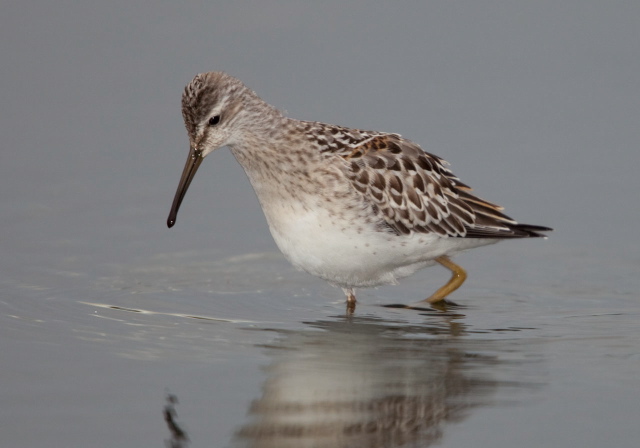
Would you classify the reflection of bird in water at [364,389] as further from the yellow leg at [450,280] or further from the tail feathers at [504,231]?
the tail feathers at [504,231]

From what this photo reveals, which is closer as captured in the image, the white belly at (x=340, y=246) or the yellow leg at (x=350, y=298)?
the white belly at (x=340, y=246)

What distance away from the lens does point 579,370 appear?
9.75 meters

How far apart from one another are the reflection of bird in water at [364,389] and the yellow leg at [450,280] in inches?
52.2

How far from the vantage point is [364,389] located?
9.20 m

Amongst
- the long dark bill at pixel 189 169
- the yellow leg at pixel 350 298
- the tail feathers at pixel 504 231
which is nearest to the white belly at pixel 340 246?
the yellow leg at pixel 350 298

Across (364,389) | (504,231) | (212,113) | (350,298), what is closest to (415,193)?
(504,231)

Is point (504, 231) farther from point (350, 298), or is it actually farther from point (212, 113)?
point (212, 113)

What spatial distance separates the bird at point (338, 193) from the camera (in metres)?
11.4

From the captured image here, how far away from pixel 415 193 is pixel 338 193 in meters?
1.19

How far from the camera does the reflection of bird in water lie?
321 inches

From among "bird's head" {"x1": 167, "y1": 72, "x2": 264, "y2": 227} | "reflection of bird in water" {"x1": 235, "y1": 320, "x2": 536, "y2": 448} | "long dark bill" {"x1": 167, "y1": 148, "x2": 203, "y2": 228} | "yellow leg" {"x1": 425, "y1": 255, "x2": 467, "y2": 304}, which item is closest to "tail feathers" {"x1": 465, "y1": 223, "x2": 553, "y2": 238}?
"yellow leg" {"x1": 425, "y1": 255, "x2": 467, "y2": 304}

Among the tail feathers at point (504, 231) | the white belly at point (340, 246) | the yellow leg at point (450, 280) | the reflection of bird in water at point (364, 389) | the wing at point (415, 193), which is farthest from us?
the yellow leg at point (450, 280)

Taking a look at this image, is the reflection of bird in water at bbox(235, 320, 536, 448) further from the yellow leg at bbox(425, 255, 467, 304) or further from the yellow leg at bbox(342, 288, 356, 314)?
the yellow leg at bbox(425, 255, 467, 304)

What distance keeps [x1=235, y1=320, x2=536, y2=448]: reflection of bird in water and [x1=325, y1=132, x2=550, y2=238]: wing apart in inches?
52.6
